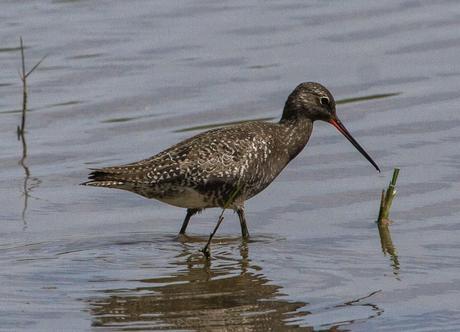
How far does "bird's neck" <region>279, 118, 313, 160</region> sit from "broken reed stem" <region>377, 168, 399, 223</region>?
1041mm

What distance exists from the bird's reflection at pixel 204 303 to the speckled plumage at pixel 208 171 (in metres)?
0.94

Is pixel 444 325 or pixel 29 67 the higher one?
pixel 29 67

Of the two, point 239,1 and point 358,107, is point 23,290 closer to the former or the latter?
point 358,107

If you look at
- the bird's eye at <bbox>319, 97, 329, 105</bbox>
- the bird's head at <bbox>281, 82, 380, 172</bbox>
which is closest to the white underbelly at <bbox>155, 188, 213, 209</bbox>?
the bird's head at <bbox>281, 82, 380, 172</bbox>

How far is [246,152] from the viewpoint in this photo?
408 inches

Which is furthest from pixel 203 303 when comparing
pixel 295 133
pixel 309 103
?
pixel 309 103

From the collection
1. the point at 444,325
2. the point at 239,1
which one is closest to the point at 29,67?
the point at 239,1

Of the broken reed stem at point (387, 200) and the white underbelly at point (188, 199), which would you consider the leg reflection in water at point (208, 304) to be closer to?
the white underbelly at point (188, 199)

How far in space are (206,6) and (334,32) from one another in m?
2.22

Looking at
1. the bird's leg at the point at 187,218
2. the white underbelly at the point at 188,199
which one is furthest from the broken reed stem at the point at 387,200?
the bird's leg at the point at 187,218

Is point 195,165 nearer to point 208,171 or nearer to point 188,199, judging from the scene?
point 208,171

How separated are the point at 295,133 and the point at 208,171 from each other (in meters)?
1.23

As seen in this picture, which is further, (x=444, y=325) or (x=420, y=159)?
(x=420, y=159)

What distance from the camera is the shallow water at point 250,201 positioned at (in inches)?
328
